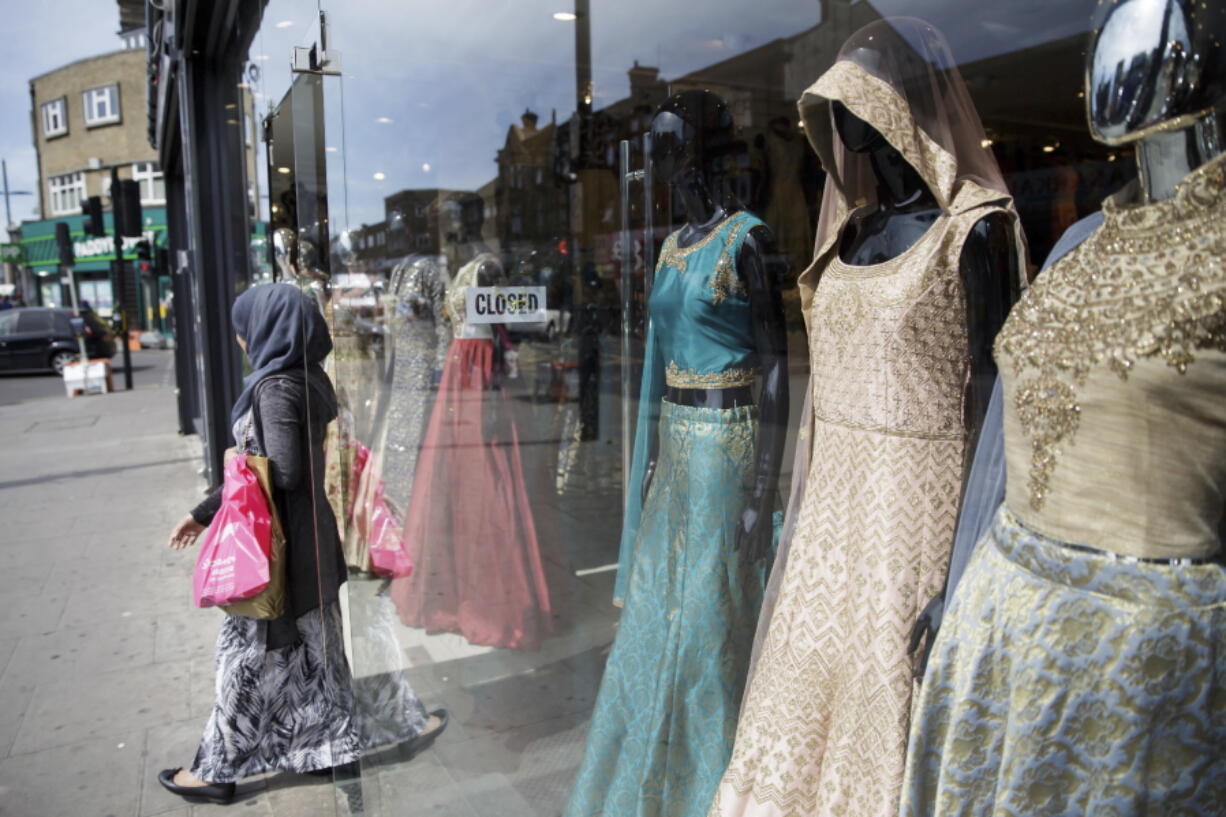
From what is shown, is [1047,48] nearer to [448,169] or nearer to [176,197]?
[448,169]

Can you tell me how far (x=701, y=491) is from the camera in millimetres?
2068

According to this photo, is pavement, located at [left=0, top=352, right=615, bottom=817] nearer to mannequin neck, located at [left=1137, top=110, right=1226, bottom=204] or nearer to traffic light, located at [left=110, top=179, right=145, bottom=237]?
mannequin neck, located at [left=1137, top=110, right=1226, bottom=204]

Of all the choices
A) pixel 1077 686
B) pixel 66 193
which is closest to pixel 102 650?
pixel 1077 686

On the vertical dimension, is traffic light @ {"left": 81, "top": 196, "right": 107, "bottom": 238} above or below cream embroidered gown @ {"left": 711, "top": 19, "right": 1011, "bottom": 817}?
above

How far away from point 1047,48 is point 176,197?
10813mm

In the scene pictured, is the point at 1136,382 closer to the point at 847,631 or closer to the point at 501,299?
the point at 847,631

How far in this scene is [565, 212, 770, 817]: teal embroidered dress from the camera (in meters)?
2.04

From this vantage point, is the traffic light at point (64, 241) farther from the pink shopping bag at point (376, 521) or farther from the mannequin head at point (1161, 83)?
the mannequin head at point (1161, 83)

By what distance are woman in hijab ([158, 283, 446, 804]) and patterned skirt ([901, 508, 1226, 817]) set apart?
2.09m

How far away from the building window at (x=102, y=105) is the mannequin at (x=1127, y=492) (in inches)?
1509

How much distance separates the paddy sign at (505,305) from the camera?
3.31 metres

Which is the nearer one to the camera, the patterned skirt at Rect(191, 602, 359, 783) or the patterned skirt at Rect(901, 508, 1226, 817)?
the patterned skirt at Rect(901, 508, 1226, 817)

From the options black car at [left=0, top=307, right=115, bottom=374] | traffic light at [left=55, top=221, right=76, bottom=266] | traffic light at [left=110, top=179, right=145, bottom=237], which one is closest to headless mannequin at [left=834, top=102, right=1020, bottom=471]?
traffic light at [left=110, top=179, right=145, bottom=237]

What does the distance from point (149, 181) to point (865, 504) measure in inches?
1331
